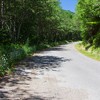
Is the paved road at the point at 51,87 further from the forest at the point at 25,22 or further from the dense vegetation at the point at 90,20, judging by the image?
the dense vegetation at the point at 90,20

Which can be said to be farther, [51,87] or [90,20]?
[90,20]

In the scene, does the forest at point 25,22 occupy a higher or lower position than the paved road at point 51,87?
higher

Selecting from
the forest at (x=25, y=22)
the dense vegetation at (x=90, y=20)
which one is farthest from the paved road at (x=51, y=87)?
the dense vegetation at (x=90, y=20)

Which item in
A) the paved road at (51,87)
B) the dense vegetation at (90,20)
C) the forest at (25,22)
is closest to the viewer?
the paved road at (51,87)

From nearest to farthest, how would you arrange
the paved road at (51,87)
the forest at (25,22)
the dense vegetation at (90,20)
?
the paved road at (51,87) → the forest at (25,22) → the dense vegetation at (90,20)

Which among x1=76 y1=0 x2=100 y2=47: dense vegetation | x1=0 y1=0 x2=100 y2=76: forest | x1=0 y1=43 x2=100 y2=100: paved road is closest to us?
x1=0 y1=43 x2=100 y2=100: paved road

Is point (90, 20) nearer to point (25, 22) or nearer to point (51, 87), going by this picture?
point (25, 22)

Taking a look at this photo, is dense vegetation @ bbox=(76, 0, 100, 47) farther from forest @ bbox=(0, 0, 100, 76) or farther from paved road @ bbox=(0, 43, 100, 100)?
paved road @ bbox=(0, 43, 100, 100)

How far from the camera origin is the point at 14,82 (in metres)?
14.2

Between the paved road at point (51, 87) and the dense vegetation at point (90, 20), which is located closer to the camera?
the paved road at point (51, 87)

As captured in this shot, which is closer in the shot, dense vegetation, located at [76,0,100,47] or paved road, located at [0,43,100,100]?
paved road, located at [0,43,100,100]

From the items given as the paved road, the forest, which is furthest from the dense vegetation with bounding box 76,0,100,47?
the paved road

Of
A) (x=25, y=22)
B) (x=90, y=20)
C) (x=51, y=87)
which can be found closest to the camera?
(x=51, y=87)

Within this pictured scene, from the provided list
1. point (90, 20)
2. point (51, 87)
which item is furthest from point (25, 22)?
point (51, 87)
